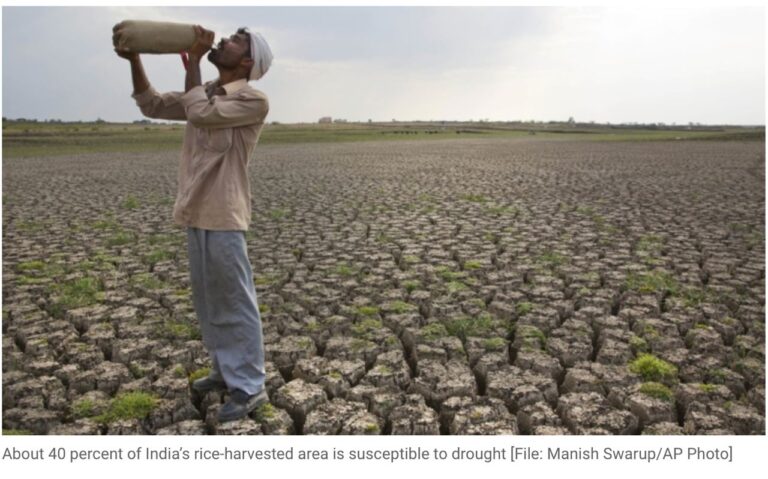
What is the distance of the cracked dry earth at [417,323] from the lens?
8.87 feet

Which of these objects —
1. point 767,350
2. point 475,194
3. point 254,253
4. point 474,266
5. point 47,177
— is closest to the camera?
point 767,350

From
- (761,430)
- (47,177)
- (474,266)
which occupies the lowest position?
(761,430)

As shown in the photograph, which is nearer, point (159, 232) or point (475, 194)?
point (159, 232)

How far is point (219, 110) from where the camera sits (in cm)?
234

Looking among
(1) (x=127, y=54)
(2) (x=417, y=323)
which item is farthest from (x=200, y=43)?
(2) (x=417, y=323)

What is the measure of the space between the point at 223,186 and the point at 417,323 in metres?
1.67

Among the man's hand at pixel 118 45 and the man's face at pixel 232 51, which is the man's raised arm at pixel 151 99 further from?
the man's face at pixel 232 51

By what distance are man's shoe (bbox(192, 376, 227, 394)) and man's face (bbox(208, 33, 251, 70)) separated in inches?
53.2

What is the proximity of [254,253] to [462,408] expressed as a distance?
3.48 m

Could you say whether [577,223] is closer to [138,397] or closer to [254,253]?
[254,253]

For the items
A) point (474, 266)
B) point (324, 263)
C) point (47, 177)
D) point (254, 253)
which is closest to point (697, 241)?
point (474, 266)

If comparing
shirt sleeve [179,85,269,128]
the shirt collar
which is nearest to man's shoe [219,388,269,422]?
shirt sleeve [179,85,269,128]

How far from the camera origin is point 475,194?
10.1 meters

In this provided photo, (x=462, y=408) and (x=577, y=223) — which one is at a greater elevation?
(x=577, y=223)
